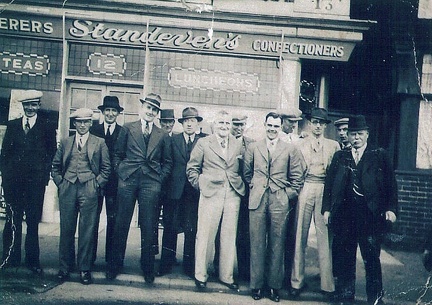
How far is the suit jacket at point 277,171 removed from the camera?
4.61 metres

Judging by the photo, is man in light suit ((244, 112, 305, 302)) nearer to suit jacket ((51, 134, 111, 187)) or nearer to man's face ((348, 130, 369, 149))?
man's face ((348, 130, 369, 149))

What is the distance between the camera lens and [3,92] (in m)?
7.37

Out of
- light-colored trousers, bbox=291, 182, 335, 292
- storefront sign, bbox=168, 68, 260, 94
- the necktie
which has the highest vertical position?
storefront sign, bbox=168, 68, 260, 94

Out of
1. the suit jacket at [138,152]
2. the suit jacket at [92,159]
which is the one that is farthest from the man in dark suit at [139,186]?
the suit jacket at [92,159]

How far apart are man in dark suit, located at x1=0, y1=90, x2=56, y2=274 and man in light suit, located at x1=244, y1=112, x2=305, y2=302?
262 cm

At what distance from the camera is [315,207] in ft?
15.8

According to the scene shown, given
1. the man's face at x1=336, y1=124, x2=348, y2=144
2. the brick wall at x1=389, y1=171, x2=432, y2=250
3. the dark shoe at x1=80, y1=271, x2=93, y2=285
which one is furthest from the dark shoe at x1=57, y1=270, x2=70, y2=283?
the brick wall at x1=389, y1=171, x2=432, y2=250

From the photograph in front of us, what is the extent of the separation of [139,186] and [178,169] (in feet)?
2.00

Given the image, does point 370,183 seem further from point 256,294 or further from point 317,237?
point 256,294

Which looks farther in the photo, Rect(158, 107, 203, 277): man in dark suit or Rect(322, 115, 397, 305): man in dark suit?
Rect(158, 107, 203, 277): man in dark suit

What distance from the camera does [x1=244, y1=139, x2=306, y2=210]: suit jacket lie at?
4605 millimetres

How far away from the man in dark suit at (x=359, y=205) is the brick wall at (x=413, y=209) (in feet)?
9.07

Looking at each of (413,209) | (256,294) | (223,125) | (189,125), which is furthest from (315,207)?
(413,209)

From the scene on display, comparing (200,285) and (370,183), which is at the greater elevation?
(370,183)
